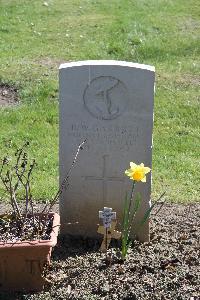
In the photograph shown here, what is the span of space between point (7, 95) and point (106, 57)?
1.89 metres

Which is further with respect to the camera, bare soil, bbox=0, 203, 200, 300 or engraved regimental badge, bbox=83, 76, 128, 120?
engraved regimental badge, bbox=83, 76, 128, 120

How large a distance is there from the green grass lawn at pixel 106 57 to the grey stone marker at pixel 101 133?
106 centimetres

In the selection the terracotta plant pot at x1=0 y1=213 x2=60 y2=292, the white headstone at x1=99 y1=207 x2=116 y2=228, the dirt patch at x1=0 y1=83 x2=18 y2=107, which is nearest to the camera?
the terracotta plant pot at x1=0 y1=213 x2=60 y2=292

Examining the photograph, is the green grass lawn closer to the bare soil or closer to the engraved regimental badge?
the bare soil

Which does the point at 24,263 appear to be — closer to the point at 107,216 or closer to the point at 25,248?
the point at 25,248

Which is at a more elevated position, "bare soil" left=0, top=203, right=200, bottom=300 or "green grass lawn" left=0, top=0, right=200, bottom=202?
"green grass lawn" left=0, top=0, right=200, bottom=202

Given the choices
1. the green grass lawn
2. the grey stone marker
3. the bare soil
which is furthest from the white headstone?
the green grass lawn

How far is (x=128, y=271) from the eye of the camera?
4.60 m

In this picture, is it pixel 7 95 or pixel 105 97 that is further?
pixel 7 95

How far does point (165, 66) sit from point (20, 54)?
209cm

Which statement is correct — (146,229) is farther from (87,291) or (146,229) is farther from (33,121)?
(33,121)

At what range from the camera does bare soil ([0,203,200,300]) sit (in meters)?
4.39

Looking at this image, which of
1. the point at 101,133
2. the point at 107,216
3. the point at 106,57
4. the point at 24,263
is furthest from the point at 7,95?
the point at 24,263

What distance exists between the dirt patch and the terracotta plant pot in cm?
413
